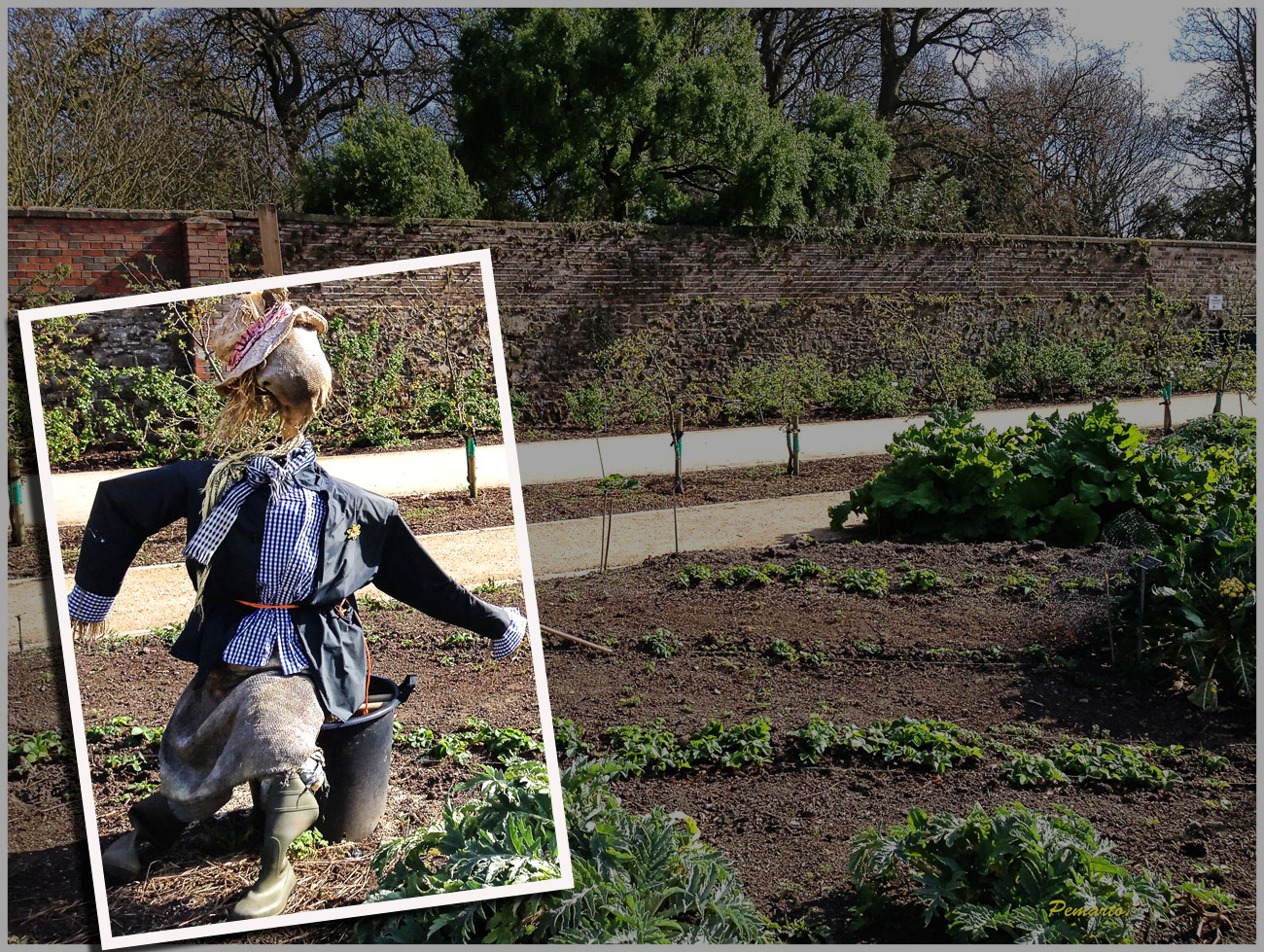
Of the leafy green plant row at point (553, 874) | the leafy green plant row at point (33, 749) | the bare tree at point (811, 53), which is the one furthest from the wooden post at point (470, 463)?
the bare tree at point (811, 53)

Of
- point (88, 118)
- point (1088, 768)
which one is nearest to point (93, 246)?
point (88, 118)

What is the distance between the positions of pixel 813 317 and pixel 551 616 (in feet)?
34.6

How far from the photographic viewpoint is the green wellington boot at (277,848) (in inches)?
69.9

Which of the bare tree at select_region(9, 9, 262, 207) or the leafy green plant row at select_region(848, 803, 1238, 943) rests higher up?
the bare tree at select_region(9, 9, 262, 207)

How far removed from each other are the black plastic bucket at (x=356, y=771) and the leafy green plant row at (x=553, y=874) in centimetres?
9

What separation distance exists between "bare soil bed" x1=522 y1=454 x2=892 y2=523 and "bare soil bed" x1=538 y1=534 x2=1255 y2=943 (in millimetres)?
2285

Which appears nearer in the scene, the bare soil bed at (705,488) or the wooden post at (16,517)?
the wooden post at (16,517)

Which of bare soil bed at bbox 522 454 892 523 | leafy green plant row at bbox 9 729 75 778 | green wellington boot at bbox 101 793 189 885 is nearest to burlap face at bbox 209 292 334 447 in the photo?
green wellington boot at bbox 101 793 189 885

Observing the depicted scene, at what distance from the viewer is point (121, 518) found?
5.86ft

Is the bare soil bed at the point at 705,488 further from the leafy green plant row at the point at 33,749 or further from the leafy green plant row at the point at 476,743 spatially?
the leafy green plant row at the point at 476,743

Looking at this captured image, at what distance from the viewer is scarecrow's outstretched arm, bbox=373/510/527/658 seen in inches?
76.1

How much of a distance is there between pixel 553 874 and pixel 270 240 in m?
1.47

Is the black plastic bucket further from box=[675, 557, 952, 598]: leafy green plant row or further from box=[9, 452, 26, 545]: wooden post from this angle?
box=[675, 557, 952, 598]: leafy green plant row

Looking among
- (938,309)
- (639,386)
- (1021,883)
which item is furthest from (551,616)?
(938,309)
